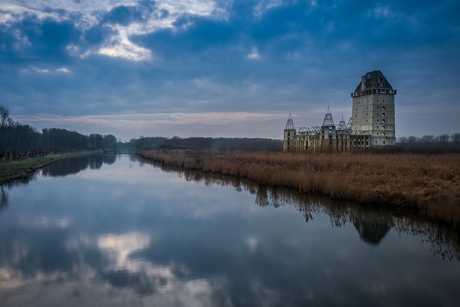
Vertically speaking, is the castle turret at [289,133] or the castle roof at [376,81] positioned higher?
the castle roof at [376,81]

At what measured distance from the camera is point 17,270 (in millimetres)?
6039

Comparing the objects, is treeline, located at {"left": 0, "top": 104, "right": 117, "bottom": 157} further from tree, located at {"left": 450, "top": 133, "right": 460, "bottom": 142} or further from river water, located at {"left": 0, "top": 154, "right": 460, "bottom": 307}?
tree, located at {"left": 450, "top": 133, "right": 460, "bottom": 142}

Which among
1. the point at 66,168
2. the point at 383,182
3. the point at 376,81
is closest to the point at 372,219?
the point at 383,182

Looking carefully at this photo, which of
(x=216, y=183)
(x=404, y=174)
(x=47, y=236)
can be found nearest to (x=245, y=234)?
(x=47, y=236)

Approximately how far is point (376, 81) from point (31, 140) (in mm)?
76097

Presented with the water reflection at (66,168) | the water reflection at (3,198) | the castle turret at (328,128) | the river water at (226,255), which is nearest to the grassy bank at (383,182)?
the river water at (226,255)

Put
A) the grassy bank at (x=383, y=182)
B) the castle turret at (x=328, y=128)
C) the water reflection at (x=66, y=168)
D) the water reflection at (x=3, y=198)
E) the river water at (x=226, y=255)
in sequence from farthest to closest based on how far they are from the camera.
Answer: the castle turret at (x=328, y=128) → the water reflection at (x=66, y=168) → the water reflection at (x=3, y=198) → the grassy bank at (x=383, y=182) → the river water at (x=226, y=255)

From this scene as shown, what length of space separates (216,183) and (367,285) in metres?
13.8

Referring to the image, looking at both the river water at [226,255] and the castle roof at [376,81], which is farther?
the castle roof at [376,81]

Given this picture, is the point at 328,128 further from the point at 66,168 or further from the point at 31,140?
the point at 31,140

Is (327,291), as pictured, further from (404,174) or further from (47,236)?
(404,174)

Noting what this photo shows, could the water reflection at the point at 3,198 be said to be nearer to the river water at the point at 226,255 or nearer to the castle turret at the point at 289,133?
the river water at the point at 226,255

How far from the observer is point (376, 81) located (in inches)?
1714

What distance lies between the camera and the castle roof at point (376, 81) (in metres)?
43.3
